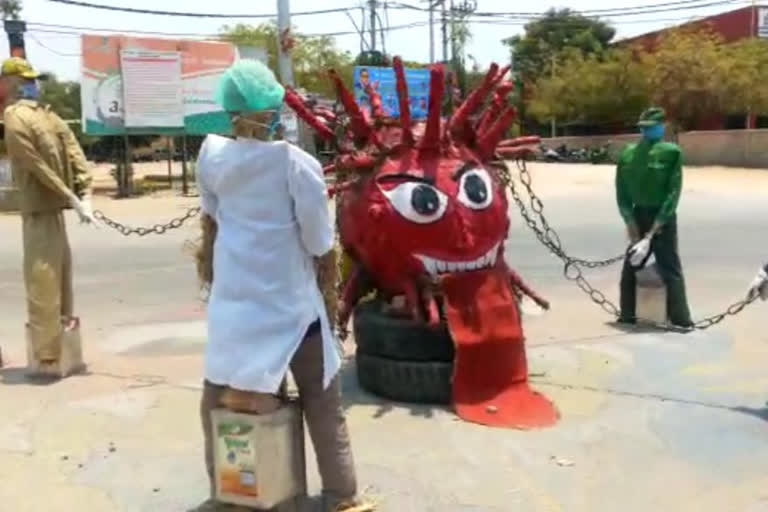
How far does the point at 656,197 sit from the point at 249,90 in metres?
4.76

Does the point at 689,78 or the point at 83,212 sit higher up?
the point at 689,78

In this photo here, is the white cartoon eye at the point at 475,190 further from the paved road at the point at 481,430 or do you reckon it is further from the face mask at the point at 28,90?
the face mask at the point at 28,90

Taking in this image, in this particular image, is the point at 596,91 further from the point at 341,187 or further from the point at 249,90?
the point at 249,90

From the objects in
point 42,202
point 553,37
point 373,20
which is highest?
point 553,37

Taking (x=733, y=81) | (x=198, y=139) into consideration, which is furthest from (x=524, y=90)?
(x=198, y=139)

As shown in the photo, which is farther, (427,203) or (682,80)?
(682,80)

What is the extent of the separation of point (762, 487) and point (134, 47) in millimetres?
23612

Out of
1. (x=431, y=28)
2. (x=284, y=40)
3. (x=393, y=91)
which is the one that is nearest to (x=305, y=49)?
(x=431, y=28)

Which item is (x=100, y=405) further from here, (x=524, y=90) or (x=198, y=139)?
(x=524, y=90)

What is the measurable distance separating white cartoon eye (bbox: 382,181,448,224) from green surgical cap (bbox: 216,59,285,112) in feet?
6.10

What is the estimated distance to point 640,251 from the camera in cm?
761

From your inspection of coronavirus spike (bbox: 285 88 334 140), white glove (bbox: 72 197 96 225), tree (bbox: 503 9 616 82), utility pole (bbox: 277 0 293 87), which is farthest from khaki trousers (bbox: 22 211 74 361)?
tree (bbox: 503 9 616 82)

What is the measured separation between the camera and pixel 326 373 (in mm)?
3830

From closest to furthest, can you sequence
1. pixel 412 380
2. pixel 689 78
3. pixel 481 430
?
pixel 481 430, pixel 412 380, pixel 689 78
